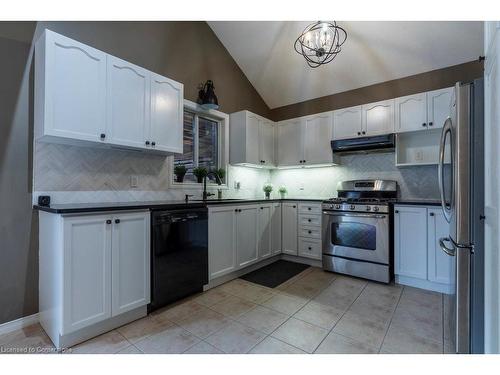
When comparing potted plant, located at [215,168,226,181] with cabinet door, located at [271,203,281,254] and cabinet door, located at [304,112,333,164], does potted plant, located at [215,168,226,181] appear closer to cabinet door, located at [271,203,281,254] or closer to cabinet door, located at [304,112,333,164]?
cabinet door, located at [271,203,281,254]

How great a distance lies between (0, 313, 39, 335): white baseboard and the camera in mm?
1897

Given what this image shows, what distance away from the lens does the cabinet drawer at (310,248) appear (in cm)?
343

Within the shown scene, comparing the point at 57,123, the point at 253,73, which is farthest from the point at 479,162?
the point at 253,73

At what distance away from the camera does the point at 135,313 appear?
2.06 meters

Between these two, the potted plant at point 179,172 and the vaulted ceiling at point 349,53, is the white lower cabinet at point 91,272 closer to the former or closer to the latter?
the potted plant at point 179,172

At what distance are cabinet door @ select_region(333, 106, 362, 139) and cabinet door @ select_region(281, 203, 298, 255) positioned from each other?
1.24m

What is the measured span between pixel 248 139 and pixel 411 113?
2149 mm

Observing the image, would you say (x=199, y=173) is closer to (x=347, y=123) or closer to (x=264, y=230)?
(x=264, y=230)

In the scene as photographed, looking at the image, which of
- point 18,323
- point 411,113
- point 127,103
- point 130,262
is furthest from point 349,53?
point 18,323

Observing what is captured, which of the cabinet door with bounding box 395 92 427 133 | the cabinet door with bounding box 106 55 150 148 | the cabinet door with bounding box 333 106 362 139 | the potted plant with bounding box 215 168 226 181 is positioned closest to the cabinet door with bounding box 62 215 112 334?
the cabinet door with bounding box 106 55 150 148
